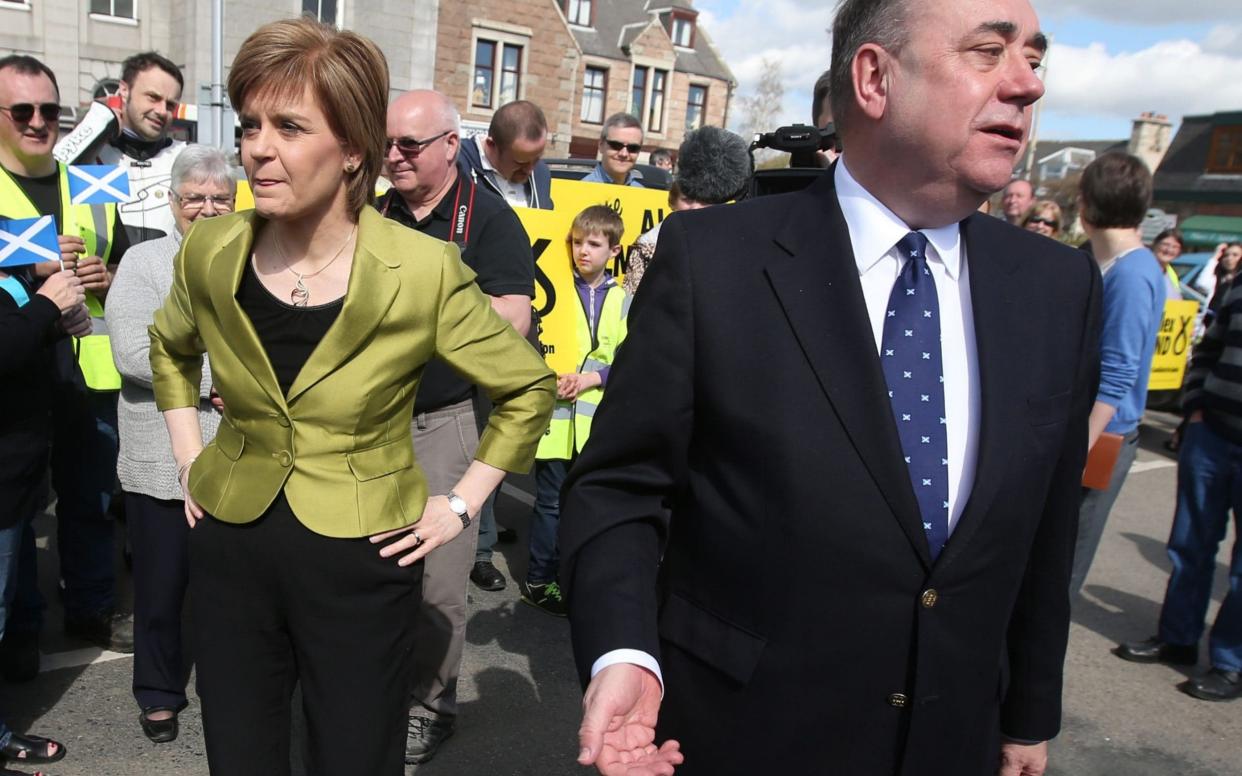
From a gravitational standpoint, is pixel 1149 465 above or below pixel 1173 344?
below

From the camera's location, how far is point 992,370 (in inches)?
63.2

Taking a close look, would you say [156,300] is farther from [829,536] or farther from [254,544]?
[829,536]

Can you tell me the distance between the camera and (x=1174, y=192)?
32969 millimetres

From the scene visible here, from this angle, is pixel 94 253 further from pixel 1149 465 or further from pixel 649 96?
pixel 649 96

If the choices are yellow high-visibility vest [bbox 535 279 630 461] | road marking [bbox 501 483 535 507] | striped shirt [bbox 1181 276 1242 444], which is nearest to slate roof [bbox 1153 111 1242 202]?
striped shirt [bbox 1181 276 1242 444]

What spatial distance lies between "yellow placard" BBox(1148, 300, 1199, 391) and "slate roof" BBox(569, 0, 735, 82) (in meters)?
36.4

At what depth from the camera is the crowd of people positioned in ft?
5.06

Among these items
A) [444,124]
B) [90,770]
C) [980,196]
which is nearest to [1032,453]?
[980,196]

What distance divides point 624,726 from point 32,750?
2.76 meters

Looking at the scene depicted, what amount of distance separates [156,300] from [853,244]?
2.64 m

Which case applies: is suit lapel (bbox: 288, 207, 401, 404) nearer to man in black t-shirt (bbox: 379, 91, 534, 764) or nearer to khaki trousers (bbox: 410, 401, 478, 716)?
man in black t-shirt (bbox: 379, 91, 534, 764)

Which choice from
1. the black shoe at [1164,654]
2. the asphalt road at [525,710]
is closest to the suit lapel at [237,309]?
the asphalt road at [525,710]

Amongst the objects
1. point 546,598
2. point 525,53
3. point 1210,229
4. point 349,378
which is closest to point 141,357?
point 349,378

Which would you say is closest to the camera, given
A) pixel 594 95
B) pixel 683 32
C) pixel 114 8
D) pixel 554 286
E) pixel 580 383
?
pixel 580 383
